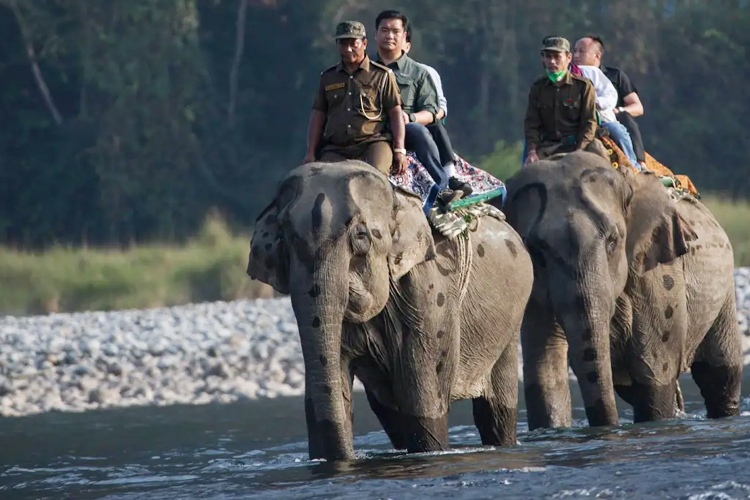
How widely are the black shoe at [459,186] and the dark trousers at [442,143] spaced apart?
0.92 ft

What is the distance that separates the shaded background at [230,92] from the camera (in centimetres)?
3488

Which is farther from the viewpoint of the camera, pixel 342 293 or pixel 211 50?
pixel 211 50

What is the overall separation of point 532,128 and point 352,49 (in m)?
2.45

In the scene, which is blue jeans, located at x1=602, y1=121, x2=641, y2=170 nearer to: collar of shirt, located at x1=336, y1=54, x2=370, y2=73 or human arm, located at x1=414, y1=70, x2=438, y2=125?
human arm, located at x1=414, y1=70, x2=438, y2=125

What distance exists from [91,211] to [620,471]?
2758 centimetres

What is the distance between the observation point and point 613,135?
1138cm

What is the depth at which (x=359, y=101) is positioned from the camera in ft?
29.4

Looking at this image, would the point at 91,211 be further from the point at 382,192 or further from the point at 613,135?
the point at 382,192

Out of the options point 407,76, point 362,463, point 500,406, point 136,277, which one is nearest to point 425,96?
point 407,76

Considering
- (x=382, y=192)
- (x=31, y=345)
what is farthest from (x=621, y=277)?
(x=31, y=345)

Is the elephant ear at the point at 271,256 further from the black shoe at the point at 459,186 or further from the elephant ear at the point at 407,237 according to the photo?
the black shoe at the point at 459,186

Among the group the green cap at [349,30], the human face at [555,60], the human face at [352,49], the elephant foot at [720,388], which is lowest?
the elephant foot at [720,388]

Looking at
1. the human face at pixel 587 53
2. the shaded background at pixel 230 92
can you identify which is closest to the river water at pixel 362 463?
the human face at pixel 587 53

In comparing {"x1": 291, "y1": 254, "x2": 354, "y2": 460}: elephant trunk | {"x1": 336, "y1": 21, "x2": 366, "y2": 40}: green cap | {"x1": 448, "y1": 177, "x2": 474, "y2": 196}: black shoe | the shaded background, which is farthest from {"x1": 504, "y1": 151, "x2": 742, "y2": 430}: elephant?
the shaded background
